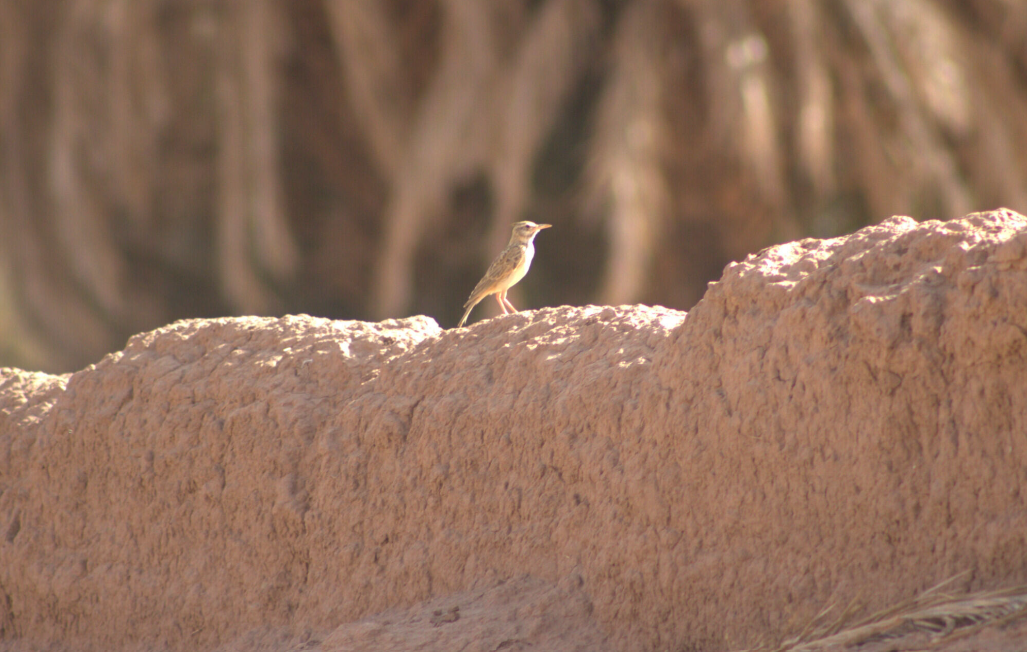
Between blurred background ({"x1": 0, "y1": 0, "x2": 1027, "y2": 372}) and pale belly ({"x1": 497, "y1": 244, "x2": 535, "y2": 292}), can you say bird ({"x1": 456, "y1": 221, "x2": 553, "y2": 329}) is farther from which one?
blurred background ({"x1": 0, "y1": 0, "x2": 1027, "y2": 372})

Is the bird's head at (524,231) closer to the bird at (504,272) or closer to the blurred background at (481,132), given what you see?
the bird at (504,272)

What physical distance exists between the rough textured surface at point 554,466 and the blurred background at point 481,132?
5.79 m

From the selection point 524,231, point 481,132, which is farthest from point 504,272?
point 481,132

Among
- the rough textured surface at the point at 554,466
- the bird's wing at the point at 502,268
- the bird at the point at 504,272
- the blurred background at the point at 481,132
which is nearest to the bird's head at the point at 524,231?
the bird at the point at 504,272

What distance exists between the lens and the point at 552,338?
3.73 metres

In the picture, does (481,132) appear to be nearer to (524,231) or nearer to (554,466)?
(524,231)

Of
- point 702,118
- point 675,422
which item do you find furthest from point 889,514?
point 702,118

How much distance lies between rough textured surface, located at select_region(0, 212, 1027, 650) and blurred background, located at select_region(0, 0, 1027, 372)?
5794mm

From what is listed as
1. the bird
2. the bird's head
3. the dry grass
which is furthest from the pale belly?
the dry grass

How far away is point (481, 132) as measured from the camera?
33.1ft

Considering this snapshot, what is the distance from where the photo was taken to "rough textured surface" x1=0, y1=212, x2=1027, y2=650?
9.42 feet

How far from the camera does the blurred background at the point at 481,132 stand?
9.95m

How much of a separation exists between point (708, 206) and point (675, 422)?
30.7 ft

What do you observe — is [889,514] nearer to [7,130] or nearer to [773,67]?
[773,67]
